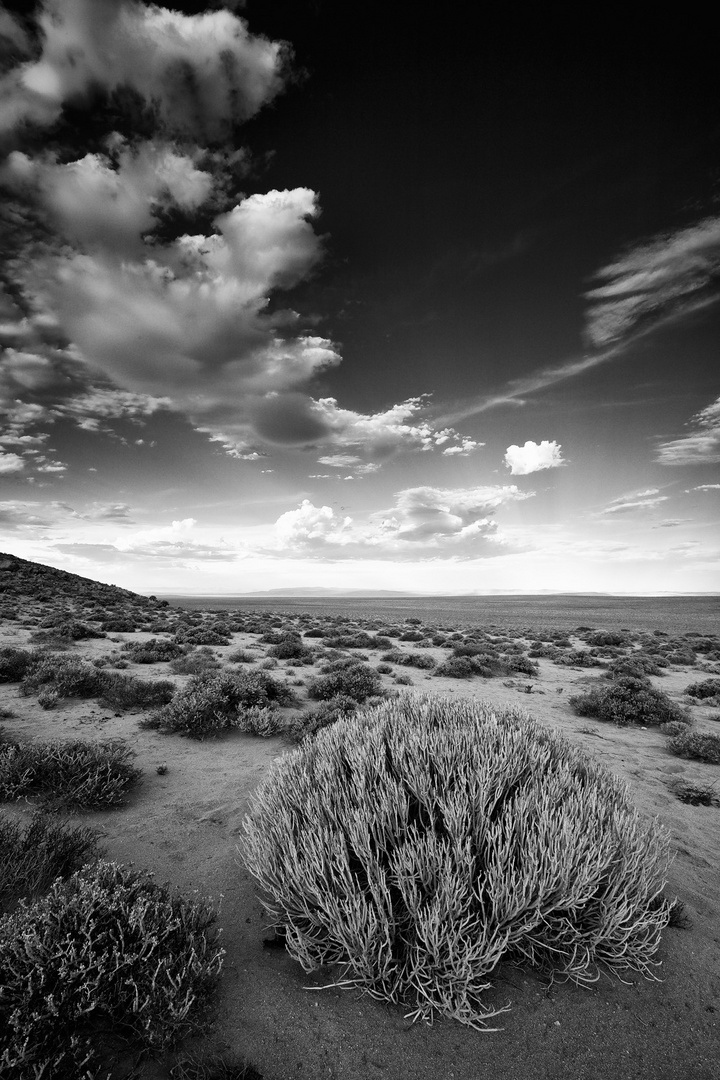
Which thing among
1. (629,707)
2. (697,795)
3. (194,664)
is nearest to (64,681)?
(194,664)

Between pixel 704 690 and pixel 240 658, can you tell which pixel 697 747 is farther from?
pixel 240 658

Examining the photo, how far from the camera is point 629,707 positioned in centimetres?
1009

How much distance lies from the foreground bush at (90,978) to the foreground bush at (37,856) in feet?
2.00

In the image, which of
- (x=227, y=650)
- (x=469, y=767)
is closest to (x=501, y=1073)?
(x=469, y=767)

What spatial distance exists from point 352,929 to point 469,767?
135 centimetres

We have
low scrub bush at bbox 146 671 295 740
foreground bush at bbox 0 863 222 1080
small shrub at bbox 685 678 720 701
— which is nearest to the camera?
foreground bush at bbox 0 863 222 1080

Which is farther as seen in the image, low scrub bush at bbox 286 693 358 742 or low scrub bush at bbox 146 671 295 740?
low scrub bush at bbox 146 671 295 740

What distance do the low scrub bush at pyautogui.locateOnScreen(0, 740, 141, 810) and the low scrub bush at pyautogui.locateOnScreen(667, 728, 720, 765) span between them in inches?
352

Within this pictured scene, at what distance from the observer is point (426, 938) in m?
2.60

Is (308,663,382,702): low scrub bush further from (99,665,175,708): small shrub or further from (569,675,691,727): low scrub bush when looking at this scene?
(569,675,691,727): low scrub bush

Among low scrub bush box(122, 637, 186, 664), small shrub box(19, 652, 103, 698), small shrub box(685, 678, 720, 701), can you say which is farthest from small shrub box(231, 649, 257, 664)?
small shrub box(685, 678, 720, 701)

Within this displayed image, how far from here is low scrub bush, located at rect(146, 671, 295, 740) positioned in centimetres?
799

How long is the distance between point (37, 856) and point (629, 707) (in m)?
11.0

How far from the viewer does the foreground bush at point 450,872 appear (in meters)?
2.72
